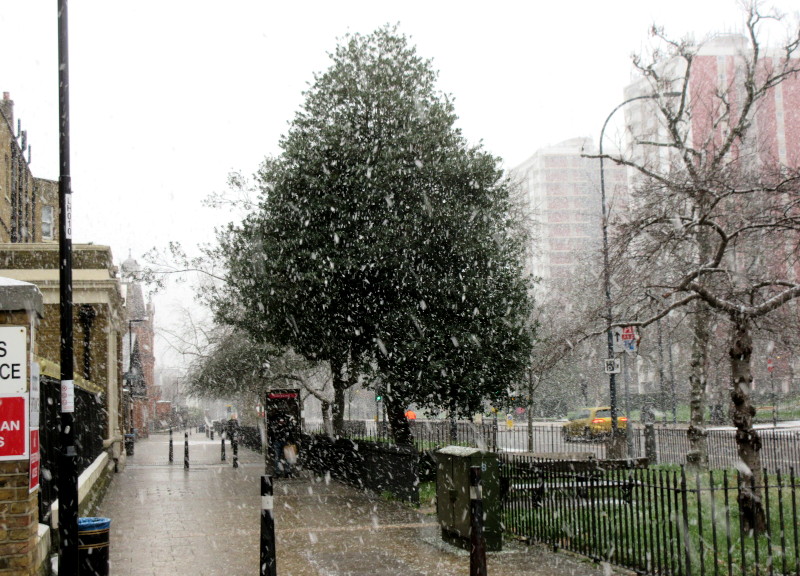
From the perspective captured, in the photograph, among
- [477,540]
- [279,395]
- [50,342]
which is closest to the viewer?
[477,540]

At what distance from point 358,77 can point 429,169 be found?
2.78 m

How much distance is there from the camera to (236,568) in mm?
9156

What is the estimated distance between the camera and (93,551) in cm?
715

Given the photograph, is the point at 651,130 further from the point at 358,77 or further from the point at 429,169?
the point at 358,77

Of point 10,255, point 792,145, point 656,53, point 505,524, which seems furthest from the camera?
point 792,145

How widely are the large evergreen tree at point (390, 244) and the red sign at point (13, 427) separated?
1094 cm

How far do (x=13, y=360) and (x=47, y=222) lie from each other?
35.1 m

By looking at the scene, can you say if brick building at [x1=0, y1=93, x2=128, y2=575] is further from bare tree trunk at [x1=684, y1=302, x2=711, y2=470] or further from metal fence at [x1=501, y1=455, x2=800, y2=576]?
bare tree trunk at [x1=684, y1=302, x2=711, y2=470]

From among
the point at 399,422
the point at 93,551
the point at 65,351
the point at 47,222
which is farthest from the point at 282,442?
the point at 47,222

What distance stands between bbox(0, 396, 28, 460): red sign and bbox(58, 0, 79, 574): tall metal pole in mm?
1145

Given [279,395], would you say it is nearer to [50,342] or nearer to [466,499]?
[50,342]

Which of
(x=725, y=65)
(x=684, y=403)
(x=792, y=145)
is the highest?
(x=725, y=65)

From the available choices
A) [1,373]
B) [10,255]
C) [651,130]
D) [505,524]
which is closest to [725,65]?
[651,130]

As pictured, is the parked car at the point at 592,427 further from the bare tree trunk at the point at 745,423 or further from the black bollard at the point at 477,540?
the black bollard at the point at 477,540
